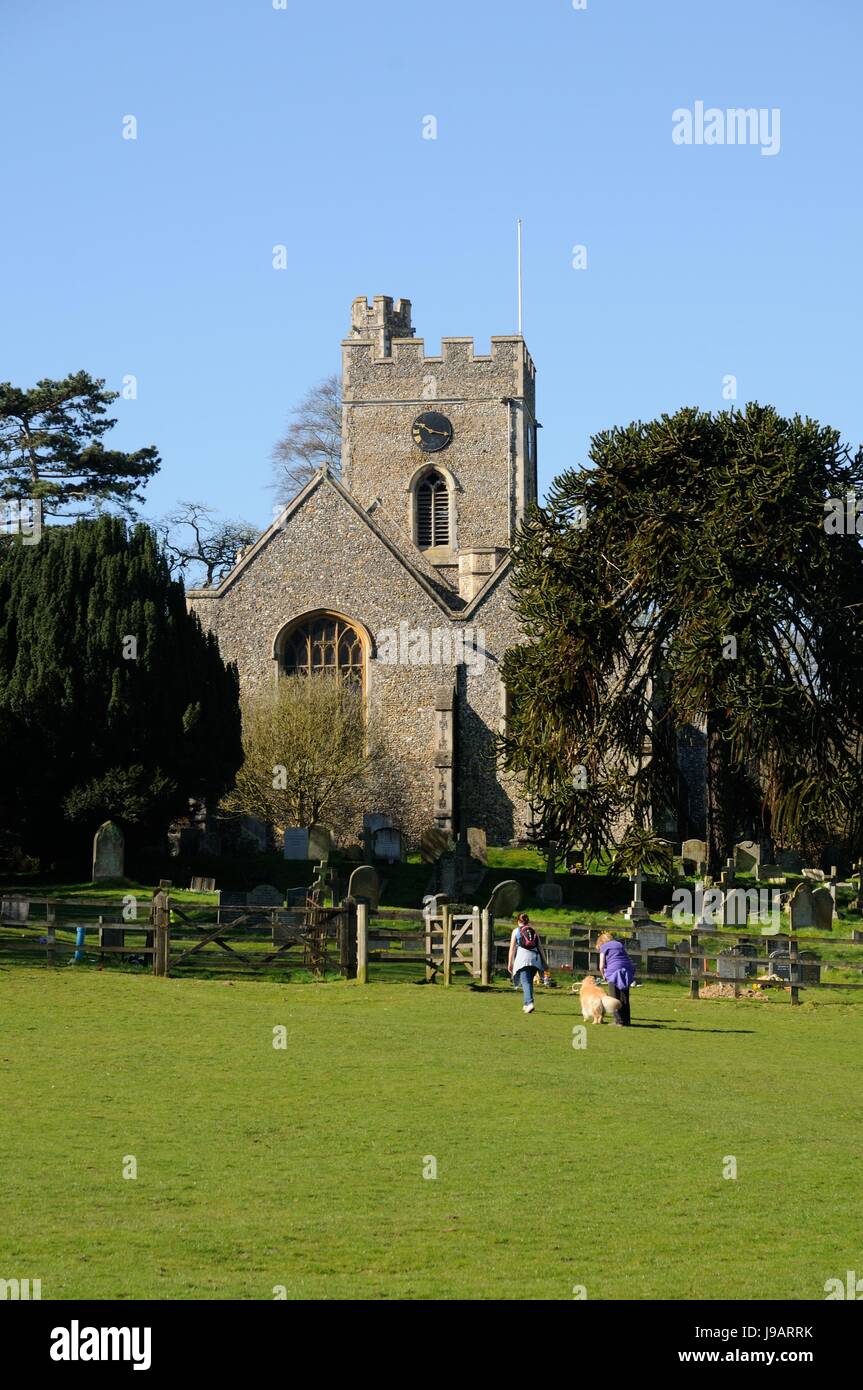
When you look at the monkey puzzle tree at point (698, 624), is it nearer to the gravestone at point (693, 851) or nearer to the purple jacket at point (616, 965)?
the gravestone at point (693, 851)

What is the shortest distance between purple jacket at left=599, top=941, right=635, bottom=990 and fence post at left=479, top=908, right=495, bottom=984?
4599 mm

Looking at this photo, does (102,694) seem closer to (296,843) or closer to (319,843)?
(296,843)

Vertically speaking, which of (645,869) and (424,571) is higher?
(424,571)

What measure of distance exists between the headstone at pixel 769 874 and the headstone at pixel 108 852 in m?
16.0

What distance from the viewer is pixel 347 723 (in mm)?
50781

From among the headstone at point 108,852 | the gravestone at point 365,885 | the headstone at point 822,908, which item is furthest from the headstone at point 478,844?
the headstone at point 822,908

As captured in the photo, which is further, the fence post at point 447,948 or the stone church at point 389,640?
the stone church at point 389,640

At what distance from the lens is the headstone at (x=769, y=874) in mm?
43969

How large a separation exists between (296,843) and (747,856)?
11.8 meters

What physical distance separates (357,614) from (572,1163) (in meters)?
41.1

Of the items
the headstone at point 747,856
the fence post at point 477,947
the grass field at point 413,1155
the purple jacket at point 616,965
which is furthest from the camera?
the headstone at point 747,856
